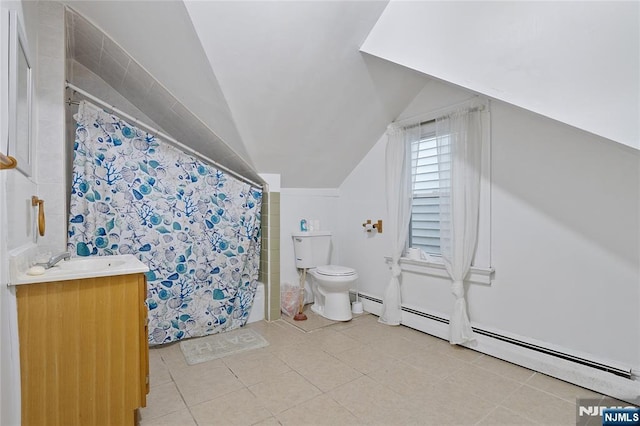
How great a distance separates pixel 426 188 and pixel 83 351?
270 centimetres

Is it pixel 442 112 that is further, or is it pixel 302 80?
pixel 442 112

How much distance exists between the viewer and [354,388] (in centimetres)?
205

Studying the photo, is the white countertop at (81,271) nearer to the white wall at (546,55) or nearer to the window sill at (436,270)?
the white wall at (546,55)

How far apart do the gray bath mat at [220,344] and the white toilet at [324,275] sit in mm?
778

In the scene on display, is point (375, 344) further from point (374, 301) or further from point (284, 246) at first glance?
point (284, 246)

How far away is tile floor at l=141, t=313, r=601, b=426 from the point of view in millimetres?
1773

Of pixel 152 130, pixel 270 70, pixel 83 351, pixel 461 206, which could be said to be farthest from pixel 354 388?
pixel 152 130

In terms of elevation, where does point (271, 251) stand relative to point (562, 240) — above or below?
below

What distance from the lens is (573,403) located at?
1.88m

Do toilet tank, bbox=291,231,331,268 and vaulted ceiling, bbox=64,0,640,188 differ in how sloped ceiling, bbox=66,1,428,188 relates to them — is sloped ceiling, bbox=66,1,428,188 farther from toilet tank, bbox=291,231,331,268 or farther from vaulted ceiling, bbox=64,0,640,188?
toilet tank, bbox=291,231,331,268

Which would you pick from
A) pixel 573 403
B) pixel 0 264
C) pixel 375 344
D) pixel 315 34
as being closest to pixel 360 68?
pixel 315 34

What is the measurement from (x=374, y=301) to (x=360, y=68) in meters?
2.29

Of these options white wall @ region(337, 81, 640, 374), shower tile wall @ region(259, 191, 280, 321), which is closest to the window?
white wall @ region(337, 81, 640, 374)

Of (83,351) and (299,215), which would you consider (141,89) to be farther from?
(83,351)
